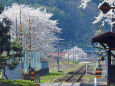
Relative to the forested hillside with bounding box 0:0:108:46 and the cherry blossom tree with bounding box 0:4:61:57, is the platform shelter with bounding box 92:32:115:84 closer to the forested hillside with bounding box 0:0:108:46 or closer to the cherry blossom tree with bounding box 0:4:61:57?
the cherry blossom tree with bounding box 0:4:61:57

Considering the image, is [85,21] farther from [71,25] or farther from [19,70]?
[19,70]

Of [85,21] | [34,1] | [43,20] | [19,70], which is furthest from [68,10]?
[19,70]

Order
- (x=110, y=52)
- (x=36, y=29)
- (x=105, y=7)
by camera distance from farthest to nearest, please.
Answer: (x=36, y=29) < (x=110, y=52) < (x=105, y=7)

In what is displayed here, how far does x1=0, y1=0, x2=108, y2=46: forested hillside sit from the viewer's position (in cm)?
13912

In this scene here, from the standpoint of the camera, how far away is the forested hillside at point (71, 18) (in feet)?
456

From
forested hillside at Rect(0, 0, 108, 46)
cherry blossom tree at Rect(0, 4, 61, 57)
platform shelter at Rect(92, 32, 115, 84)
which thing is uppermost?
forested hillside at Rect(0, 0, 108, 46)

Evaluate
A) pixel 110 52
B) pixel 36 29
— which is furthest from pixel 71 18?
pixel 110 52

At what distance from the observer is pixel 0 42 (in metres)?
20.8

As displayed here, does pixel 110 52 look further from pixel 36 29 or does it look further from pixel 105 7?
pixel 36 29

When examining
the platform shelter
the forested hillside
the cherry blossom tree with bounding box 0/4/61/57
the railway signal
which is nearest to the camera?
the railway signal

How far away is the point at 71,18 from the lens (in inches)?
6225

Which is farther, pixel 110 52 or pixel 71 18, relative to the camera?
pixel 71 18

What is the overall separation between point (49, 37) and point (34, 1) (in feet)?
342

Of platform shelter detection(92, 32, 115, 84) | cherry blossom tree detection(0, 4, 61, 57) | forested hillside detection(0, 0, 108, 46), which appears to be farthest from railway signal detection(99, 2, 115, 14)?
Result: forested hillside detection(0, 0, 108, 46)
